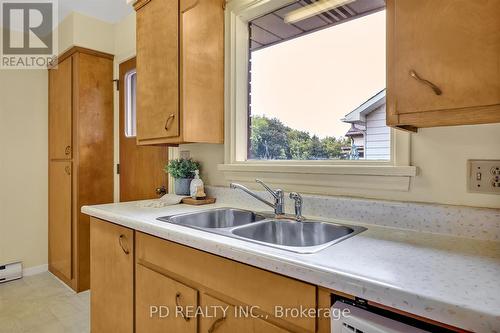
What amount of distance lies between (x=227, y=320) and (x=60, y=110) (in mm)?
2763

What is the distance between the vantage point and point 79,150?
262 cm

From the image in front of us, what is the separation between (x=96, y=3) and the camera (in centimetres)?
243

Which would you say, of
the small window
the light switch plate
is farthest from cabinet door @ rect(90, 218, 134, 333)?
the light switch plate

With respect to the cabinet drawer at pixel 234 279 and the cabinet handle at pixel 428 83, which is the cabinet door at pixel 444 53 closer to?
the cabinet handle at pixel 428 83

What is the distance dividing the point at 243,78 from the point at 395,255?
142cm

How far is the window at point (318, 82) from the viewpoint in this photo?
1428 millimetres

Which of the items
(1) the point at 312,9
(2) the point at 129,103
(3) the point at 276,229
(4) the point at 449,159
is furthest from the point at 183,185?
(4) the point at 449,159

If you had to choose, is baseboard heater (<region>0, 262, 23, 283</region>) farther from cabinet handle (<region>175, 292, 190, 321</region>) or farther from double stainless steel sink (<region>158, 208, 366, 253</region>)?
cabinet handle (<region>175, 292, 190, 321</region>)

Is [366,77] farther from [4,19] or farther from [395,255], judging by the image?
[4,19]

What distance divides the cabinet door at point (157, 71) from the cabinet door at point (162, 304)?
80 cm

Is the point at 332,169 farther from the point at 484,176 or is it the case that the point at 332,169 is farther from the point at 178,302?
the point at 178,302

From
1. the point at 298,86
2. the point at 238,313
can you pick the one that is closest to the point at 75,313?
the point at 238,313

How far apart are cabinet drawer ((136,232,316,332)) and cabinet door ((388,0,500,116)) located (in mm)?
641

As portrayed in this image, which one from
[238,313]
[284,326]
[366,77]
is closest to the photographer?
[284,326]
